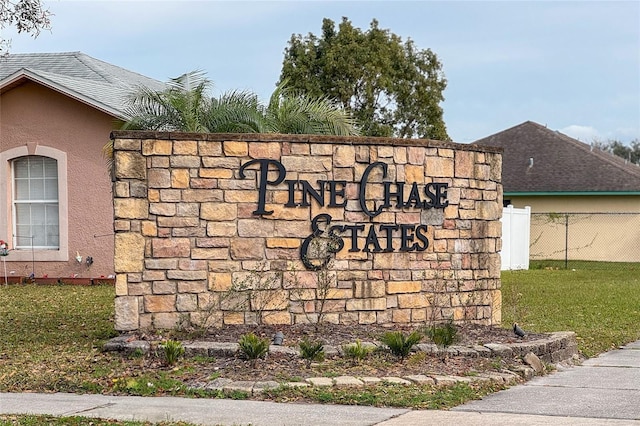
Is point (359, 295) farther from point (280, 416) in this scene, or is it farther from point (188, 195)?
point (280, 416)

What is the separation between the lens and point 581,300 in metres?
17.5

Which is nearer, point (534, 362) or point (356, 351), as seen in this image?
point (356, 351)

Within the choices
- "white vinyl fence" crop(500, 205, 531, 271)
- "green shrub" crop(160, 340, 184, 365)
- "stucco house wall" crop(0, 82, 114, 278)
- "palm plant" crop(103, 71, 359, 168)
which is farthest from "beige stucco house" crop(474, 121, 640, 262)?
"green shrub" crop(160, 340, 184, 365)

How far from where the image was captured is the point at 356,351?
919cm

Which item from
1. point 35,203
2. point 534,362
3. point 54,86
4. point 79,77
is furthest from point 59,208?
point 534,362

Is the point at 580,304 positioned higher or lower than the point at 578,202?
lower

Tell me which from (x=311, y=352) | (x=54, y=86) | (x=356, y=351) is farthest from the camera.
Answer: (x=54, y=86)

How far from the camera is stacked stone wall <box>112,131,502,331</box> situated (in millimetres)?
10555

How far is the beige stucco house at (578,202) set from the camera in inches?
1217

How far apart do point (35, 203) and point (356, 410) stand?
13.4 meters

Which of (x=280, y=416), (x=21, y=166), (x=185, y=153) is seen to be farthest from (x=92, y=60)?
(x=280, y=416)

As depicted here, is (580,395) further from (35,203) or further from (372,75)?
(372,75)

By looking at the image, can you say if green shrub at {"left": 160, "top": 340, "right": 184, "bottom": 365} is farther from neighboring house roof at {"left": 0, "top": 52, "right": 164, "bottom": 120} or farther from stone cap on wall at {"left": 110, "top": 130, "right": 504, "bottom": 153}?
neighboring house roof at {"left": 0, "top": 52, "right": 164, "bottom": 120}

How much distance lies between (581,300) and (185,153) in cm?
984
